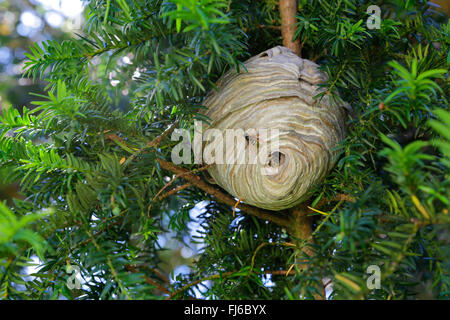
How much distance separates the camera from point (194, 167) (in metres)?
0.59

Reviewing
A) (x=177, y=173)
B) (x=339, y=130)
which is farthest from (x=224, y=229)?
(x=339, y=130)

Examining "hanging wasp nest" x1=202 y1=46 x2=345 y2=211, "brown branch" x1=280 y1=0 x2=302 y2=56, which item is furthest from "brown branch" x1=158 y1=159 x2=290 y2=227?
"brown branch" x1=280 y1=0 x2=302 y2=56

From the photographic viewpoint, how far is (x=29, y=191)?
A: 569 millimetres

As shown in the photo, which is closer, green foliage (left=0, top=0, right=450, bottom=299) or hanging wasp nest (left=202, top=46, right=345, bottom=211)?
green foliage (left=0, top=0, right=450, bottom=299)

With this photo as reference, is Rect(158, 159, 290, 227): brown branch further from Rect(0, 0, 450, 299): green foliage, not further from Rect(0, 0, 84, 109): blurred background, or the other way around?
Rect(0, 0, 84, 109): blurred background

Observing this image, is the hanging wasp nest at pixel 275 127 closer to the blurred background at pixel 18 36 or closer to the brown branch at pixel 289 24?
the brown branch at pixel 289 24

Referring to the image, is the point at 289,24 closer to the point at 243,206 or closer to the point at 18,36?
the point at 243,206

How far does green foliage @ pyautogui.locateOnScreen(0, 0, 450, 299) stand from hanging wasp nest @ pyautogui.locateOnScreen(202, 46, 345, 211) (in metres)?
0.04

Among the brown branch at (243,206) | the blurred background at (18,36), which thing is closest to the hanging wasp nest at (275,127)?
the brown branch at (243,206)

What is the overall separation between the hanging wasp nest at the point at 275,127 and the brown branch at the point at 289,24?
24 mm

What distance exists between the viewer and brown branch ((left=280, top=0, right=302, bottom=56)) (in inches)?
23.5

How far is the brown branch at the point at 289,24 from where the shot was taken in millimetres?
597

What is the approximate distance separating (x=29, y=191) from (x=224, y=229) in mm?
307

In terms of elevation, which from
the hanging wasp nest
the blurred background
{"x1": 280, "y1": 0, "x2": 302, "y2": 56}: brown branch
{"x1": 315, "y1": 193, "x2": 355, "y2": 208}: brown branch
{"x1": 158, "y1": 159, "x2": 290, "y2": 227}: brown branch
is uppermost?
the blurred background
